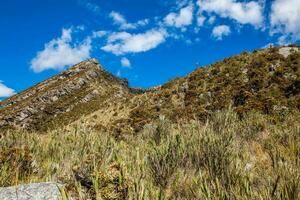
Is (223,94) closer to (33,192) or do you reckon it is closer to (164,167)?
(164,167)

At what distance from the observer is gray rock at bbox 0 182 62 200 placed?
13.7ft

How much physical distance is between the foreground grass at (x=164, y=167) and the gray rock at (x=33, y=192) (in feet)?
0.71

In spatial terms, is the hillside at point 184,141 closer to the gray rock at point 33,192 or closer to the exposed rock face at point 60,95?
the gray rock at point 33,192

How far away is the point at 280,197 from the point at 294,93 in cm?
1818

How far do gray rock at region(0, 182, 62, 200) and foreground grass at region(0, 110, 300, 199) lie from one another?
216 millimetres

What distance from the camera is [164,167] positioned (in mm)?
6367

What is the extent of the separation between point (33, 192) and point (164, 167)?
268cm

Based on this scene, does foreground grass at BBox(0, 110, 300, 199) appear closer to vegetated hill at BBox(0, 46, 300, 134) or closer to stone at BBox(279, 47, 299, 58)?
vegetated hill at BBox(0, 46, 300, 134)

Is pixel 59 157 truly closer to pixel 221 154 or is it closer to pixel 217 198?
pixel 221 154

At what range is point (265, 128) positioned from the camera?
11.7m

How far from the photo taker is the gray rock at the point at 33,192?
4185 millimetres

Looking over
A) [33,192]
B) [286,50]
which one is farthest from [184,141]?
[286,50]

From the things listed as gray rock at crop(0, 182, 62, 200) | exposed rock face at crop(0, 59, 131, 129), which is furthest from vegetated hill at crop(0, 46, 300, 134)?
exposed rock face at crop(0, 59, 131, 129)

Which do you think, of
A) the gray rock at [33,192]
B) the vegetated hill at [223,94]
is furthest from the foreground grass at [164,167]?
the vegetated hill at [223,94]
